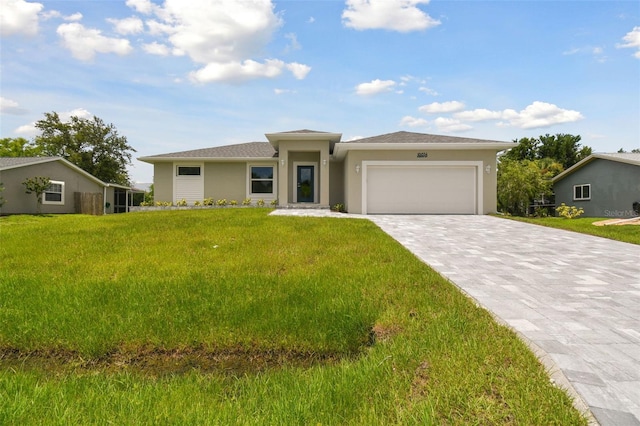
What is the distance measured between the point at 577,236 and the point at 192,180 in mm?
16658

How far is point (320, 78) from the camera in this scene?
45.8ft

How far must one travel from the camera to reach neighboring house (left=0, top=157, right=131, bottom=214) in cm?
1859

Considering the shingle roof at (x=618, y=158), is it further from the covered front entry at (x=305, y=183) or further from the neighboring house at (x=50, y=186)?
the neighboring house at (x=50, y=186)

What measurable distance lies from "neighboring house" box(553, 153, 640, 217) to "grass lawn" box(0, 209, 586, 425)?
18.2 m

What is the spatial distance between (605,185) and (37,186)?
1248 inches

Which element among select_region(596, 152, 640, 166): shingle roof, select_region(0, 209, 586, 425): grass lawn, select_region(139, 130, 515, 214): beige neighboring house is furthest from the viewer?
select_region(596, 152, 640, 166): shingle roof

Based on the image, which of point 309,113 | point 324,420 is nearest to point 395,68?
point 309,113

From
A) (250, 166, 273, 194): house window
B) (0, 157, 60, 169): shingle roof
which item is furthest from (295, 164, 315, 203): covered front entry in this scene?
(0, 157, 60, 169): shingle roof

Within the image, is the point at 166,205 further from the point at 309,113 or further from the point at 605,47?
the point at 605,47

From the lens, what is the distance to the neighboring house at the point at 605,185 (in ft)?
56.0

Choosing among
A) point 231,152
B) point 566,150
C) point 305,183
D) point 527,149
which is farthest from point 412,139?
point 566,150

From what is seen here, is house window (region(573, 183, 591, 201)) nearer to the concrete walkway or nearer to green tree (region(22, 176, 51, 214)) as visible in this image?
the concrete walkway

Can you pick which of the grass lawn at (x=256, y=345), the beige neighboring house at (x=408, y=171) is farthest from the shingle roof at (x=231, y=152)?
the grass lawn at (x=256, y=345)

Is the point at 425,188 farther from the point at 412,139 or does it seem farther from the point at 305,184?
the point at 305,184
